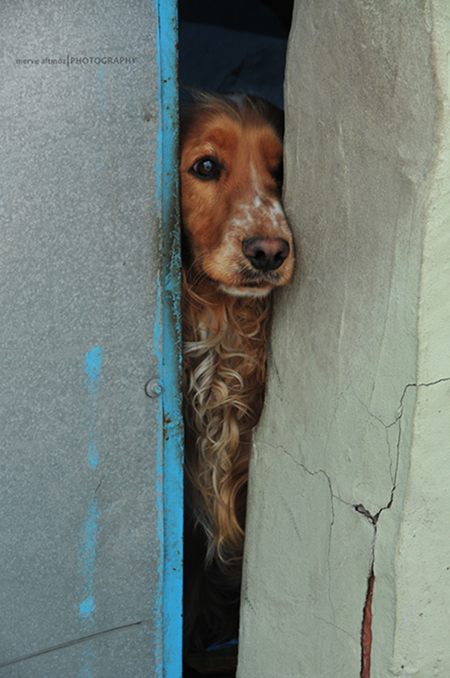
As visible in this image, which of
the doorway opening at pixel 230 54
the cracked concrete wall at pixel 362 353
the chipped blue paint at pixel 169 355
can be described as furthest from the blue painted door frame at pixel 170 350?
the doorway opening at pixel 230 54

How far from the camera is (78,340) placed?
167cm

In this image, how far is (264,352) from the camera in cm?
219

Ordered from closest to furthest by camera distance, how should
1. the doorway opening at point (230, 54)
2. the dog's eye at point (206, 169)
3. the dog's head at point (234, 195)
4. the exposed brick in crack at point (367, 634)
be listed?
the exposed brick in crack at point (367, 634), the dog's head at point (234, 195), the dog's eye at point (206, 169), the doorway opening at point (230, 54)

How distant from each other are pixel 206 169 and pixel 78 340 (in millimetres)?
829

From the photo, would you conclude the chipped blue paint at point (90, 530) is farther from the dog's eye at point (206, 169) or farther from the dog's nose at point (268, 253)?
the dog's eye at point (206, 169)

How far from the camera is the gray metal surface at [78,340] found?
1521 mm

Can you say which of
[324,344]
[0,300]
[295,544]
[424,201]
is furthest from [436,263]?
[0,300]

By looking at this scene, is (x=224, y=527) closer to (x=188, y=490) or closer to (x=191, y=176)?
(x=188, y=490)

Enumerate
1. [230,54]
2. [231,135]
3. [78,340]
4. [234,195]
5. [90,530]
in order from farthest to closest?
[230,54], [231,135], [234,195], [90,530], [78,340]

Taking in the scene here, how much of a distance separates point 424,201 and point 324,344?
1.61 feet

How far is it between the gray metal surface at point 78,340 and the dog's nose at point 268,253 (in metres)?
0.32

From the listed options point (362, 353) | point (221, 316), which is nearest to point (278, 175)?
point (221, 316)

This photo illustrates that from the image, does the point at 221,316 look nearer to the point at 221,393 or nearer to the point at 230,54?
the point at 221,393

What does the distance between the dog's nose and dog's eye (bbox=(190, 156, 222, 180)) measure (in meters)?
0.41
